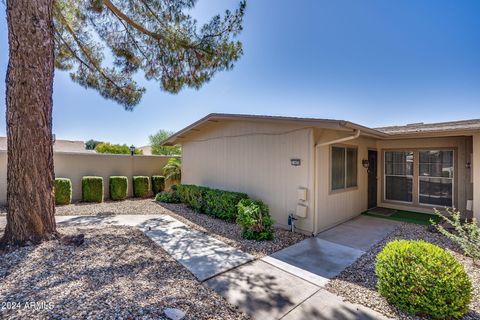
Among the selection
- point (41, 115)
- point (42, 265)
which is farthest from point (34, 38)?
point (42, 265)

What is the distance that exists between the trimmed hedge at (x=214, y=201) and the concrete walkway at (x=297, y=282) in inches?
92.7

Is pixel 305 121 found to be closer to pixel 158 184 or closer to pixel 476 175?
pixel 476 175

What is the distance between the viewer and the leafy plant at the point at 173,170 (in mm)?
11781

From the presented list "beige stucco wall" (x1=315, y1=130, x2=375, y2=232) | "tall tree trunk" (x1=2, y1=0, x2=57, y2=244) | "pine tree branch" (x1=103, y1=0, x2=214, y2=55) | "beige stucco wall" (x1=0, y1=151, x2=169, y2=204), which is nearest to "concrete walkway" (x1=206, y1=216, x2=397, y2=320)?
"beige stucco wall" (x1=315, y1=130, x2=375, y2=232)

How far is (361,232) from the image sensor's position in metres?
5.98

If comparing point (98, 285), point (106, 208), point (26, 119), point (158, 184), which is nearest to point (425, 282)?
point (98, 285)

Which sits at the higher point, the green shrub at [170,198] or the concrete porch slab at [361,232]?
the green shrub at [170,198]

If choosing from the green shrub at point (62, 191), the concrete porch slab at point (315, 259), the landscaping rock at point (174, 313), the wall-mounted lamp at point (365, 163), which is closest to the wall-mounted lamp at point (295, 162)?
the concrete porch slab at point (315, 259)

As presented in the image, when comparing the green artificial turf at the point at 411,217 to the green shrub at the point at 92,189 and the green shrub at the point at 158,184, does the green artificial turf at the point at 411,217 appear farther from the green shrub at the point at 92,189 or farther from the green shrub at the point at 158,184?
the green shrub at the point at 92,189

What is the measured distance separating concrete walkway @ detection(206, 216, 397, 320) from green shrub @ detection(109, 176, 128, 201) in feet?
27.9

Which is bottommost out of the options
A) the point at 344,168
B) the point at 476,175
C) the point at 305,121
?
the point at 476,175

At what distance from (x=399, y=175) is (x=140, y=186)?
435 inches

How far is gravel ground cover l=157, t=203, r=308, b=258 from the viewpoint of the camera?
4.79m

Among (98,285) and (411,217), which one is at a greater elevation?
(98,285)
